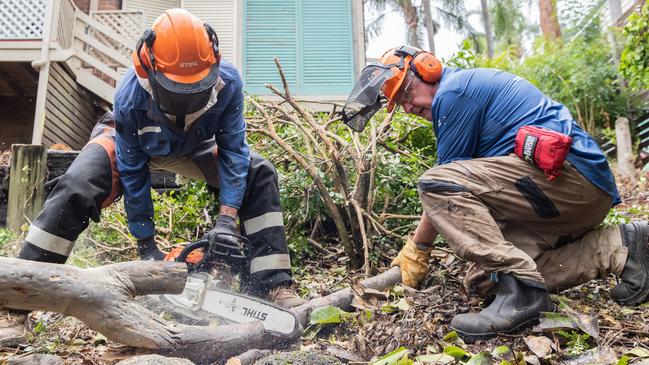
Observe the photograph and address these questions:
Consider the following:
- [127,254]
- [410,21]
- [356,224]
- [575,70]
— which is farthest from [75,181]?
[410,21]

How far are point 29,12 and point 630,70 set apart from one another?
28.3 feet

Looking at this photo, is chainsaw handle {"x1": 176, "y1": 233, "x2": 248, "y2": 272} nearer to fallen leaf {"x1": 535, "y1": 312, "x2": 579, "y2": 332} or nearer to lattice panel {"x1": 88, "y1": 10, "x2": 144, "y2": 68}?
fallen leaf {"x1": 535, "y1": 312, "x2": 579, "y2": 332}

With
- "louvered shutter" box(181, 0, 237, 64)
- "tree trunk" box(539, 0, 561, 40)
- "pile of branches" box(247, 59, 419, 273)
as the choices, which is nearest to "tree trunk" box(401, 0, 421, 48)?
"tree trunk" box(539, 0, 561, 40)

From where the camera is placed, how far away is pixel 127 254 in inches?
165

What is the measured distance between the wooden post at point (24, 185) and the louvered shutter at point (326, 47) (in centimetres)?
580

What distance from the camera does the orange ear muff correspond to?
2.96 meters

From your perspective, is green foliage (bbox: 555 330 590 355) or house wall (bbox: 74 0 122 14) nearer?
green foliage (bbox: 555 330 590 355)

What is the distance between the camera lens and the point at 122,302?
2055 mm

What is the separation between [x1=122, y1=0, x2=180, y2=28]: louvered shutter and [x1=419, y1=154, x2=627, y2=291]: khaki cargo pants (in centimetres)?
960

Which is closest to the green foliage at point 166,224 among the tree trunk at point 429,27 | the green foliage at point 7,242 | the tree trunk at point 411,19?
the green foliage at point 7,242

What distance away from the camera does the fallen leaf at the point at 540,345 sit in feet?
7.09

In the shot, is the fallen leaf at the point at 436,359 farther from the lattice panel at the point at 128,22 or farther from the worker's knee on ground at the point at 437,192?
the lattice panel at the point at 128,22

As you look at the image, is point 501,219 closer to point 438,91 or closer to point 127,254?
point 438,91

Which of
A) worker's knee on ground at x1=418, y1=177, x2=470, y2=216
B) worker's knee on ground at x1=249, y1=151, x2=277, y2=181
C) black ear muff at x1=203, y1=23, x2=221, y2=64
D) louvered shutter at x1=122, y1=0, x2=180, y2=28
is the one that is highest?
louvered shutter at x1=122, y1=0, x2=180, y2=28
